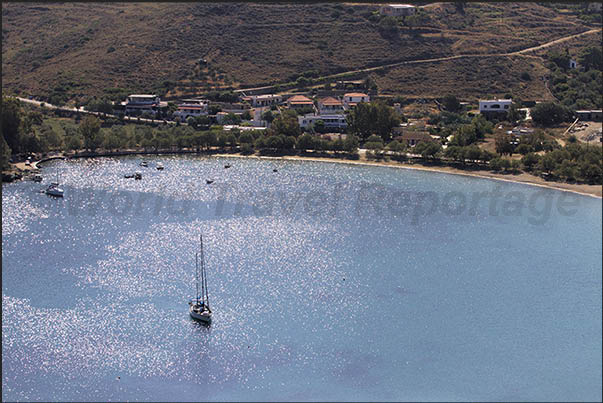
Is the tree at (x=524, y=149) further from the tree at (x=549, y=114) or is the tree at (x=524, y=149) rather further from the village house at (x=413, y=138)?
the tree at (x=549, y=114)

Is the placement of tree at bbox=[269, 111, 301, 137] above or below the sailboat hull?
above

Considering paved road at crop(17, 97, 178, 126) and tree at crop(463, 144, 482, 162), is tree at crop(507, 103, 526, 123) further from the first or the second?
paved road at crop(17, 97, 178, 126)

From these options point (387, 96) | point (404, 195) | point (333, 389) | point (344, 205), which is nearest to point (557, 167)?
point (404, 195)

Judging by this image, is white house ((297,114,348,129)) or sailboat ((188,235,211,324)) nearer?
sailboat ((188,235,211,324))

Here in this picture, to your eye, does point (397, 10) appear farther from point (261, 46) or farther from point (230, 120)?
point (230, 120)

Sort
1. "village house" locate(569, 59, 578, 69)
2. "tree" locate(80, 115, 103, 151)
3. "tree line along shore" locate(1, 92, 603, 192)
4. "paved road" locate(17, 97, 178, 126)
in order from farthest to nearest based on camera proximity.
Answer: "village house" locate(569, 59, 578, 69) → "paved road" locate(17, 97, 178, 126) → "tree" locate(80, 115, 103, 151) → "tree line along shore" locate(1, 92, 603, 192)

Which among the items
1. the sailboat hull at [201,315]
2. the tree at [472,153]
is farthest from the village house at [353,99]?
Answer: the sailboat hull at [201,315]

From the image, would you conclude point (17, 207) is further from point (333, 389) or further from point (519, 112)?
point (519, 112)

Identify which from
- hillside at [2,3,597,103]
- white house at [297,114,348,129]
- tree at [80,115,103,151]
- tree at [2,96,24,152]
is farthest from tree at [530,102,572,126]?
tree at [2,96,24,152]

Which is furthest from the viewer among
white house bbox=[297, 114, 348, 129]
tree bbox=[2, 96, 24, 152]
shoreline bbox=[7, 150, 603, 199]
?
white house bbox=[297, 114, 348, 129]
